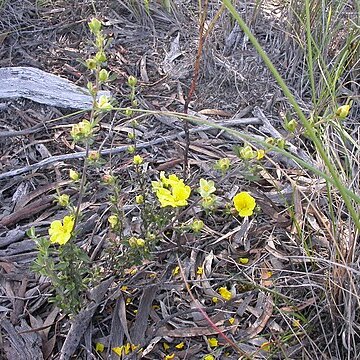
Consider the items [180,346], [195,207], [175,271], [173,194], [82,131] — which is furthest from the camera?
[195,207]

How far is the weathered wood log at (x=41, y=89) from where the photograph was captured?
1.78 metres

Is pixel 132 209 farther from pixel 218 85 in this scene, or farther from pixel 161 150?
pixel 218 85

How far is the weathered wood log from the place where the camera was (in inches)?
70.2

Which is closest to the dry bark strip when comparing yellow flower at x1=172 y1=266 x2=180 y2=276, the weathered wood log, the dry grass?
the dry grass

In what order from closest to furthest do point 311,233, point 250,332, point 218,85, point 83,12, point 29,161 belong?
point 250,332 → point 311,233 → point 29,161 → point 218,85 → point 83,12

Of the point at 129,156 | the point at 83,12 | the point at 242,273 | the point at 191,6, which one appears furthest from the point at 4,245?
the point at 191,6

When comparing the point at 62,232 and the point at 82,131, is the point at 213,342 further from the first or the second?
the point at 82,131

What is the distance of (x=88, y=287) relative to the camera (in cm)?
125

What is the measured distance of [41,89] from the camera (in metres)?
1.80

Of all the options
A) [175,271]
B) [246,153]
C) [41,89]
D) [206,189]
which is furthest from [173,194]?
[41,89]

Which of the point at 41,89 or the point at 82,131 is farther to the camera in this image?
the point at 41,89

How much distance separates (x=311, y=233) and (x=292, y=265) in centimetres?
12

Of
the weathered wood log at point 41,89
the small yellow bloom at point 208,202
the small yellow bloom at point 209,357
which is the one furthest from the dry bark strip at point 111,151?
the small yellow bloom at point 209,357

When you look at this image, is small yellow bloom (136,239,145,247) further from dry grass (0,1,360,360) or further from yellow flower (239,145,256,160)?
yellow flower (239,145,256,160)
